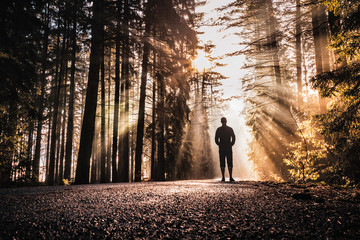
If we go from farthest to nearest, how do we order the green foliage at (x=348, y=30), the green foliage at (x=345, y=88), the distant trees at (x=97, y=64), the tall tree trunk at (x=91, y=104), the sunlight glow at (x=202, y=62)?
the sunlight glow at (x=202, y=62)
the distant trees at (x=97, y=64)
the tall tree trunk at (x=91, y=104)
the green foliage at (x=345, y=88)
the green foliage at (x=348, y=30)

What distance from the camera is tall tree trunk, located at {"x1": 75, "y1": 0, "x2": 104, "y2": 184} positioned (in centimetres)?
807

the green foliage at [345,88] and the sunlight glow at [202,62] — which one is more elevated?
the sunlight glow at [202,62]

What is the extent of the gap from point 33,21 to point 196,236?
11.0m

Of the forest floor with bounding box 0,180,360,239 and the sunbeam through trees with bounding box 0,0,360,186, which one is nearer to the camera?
the forest floor with bounding box 0,180,360,239

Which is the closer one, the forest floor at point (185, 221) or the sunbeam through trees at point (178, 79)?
the forest floor at point (185, 221)

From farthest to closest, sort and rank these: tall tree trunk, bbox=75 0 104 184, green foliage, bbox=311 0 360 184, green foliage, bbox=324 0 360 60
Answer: tall tree trunk, bbox=75 0 104 184 → green foliage, bbox=311 0 360 184 → green foliage, bbox=324 0 360 60

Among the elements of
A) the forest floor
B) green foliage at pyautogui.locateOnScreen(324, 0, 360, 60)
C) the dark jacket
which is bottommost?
the forest floor

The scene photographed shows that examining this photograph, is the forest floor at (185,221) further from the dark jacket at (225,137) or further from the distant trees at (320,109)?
the dark jacket at (225,137)

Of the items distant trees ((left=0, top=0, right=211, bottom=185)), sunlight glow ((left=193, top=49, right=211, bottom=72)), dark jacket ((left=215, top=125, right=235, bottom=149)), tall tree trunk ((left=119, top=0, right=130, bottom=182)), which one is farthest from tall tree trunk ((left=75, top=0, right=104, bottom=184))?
sunlight glow ((left=193, top=49, right=211, bottom=72))

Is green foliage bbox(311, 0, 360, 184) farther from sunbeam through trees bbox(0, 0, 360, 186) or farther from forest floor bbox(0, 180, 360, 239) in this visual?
forest floor bbox(0, 180, 360, 239)

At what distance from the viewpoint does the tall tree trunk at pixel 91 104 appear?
807 cm

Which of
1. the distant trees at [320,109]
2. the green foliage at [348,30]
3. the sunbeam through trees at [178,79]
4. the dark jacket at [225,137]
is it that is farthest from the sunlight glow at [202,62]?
the green foliage at [348,30]

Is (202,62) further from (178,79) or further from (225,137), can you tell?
(225,137)

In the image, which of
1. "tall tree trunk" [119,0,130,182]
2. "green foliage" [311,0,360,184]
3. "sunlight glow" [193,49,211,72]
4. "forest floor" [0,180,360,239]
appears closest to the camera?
"forest floor" [0,180,360,239]
